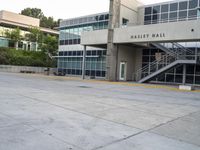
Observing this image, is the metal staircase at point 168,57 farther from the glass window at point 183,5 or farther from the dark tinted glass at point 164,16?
the glass window at point 183,5

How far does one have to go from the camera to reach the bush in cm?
4393

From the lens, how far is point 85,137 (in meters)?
5.15

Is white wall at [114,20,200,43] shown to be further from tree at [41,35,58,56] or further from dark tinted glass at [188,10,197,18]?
tree at [41,35,58,56]

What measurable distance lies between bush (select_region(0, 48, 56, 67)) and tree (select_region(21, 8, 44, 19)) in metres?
48.8

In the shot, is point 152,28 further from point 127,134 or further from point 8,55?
point 8,55

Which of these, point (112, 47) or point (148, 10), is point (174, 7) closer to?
point (148, 10)

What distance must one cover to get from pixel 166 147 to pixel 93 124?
2.22 meters

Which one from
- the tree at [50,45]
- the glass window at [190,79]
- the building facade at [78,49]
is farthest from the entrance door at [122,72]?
the tree at [50,45]

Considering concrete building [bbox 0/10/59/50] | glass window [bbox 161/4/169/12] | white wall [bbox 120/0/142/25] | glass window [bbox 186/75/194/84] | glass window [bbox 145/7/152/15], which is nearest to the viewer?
glass window [bbox 186/75/194/84]

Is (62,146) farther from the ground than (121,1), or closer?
closer

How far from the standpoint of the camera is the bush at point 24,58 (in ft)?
144

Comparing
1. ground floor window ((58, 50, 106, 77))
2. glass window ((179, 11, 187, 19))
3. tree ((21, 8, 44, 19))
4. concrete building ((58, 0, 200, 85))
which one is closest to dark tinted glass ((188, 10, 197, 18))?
concrete building ((58, 0, 200, 85))

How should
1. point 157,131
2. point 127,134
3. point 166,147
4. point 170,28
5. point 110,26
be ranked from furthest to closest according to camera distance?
point 110,26
point 170,28
point 157,131
point 127,134
point 166,147

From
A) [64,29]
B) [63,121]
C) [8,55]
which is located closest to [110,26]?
[64,29]
